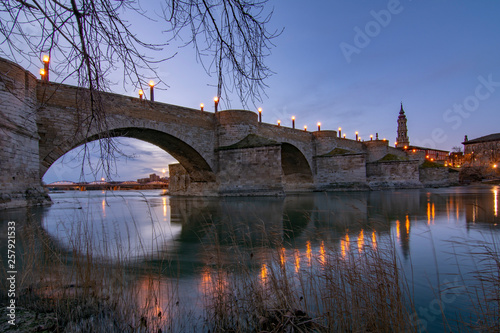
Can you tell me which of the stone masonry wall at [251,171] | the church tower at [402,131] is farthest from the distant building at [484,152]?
the stone masonry wall at [251,171]

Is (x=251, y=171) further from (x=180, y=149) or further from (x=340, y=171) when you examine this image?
(x=340, y=171)

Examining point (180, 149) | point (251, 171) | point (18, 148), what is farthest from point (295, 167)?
point (18, 148)

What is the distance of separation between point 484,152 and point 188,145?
64.6m

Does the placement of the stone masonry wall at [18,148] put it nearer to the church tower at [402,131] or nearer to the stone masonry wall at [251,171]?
the stone masonry wall at [251,171]

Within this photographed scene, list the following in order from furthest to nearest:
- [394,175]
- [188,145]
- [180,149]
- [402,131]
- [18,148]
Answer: [402,131]
[394,175]
[180,149]
[188,145]
[18,148]

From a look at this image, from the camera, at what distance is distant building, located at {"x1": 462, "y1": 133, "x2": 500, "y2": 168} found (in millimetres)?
51053

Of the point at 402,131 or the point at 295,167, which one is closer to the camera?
the point at 295,167

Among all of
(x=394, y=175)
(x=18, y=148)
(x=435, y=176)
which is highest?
(x=18, y=148)

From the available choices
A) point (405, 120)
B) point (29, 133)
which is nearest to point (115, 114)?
point (29, 133)

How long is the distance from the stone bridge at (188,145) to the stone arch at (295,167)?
0.11 meters

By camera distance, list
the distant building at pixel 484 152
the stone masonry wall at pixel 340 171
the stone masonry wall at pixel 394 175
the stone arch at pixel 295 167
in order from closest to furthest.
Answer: the stone masonry wall at pixel 340 171 → the stone arch at pixel 295 167 → the stone masonry wall at pixel 394 175 → the distant building at pixel 484 152

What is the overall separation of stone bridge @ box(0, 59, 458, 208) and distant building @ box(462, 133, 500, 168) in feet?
99.3

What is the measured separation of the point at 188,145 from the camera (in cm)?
1795

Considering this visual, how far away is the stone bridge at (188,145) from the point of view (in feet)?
30.9
